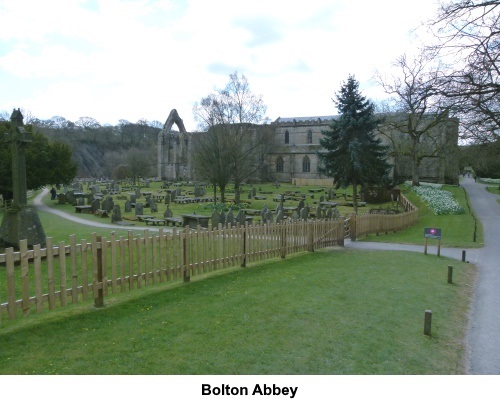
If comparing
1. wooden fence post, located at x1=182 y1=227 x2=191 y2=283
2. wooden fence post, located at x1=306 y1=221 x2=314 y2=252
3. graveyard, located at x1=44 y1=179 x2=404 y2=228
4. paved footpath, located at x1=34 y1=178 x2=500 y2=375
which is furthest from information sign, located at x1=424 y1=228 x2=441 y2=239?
wooden fence post, located at x1=182 y1=227 x2=191 y2=283

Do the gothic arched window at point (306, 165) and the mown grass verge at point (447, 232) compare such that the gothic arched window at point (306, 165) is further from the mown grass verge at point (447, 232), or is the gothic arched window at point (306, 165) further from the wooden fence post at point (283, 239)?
the wooden fence post at point (283, 239)

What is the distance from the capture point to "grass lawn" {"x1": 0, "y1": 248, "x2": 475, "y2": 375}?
4969mm

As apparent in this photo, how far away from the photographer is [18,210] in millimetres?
11500

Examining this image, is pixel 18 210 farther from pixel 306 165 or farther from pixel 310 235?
pixel 306 165

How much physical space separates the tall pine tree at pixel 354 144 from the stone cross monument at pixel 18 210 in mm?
25444

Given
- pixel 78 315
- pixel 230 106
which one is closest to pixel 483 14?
pixel 78 315

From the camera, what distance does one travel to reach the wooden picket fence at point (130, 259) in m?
6.11

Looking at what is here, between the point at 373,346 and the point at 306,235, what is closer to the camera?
the point at 373,346

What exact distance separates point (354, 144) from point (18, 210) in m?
26.2

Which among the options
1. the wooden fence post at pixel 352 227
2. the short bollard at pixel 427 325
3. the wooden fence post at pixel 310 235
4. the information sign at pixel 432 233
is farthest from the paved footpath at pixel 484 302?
the wooden fence post at pixel 310 235

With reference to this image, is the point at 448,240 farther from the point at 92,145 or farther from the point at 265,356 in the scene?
the point at 92,145

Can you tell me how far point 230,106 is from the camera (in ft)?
150

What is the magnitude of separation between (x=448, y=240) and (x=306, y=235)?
9122 millimetres

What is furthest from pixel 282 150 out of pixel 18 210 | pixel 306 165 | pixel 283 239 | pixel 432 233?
pixel 18 210
